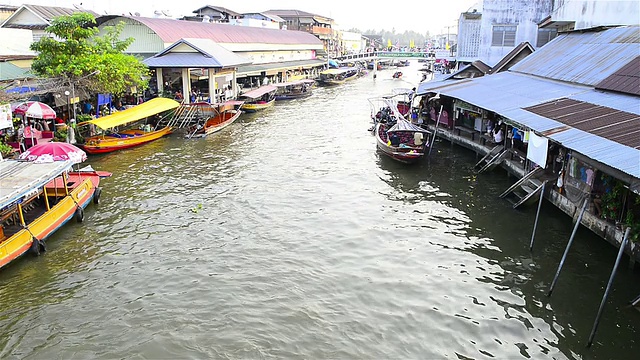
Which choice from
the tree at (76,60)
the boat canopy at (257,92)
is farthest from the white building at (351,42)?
the tree at (76,60)

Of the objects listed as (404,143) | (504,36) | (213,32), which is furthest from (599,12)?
(213,32)

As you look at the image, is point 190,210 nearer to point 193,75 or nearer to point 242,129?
point 242,129

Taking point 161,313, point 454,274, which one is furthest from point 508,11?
point 161,313

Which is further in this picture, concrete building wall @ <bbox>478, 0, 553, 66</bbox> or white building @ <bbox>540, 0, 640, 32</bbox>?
concrete building wall @ <bbox>478, 0, 553, 66</bbox>

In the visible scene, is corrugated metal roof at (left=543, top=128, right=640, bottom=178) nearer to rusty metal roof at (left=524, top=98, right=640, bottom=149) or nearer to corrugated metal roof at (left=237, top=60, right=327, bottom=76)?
rusty metal roof at (left=524, top=98, right=640, bottom=149)

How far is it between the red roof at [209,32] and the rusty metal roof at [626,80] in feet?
103

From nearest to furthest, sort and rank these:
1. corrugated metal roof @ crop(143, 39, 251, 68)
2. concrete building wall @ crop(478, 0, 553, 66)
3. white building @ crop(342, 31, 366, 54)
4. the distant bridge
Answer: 1. corrugated metal roof @ crop(143, 39, 251, 68)
2. concrete building wall @ crop(478, 0, 553, 66)
3. the distant bridge
4. white building @ crop(342, 31, 366, 54)

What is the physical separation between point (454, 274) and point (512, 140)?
10611 millimetres

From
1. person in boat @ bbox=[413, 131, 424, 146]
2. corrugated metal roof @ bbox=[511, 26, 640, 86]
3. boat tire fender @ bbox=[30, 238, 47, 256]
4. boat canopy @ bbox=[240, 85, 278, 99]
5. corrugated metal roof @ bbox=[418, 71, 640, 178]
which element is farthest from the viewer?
boat canopy @ bbox=[240, 85, 278, 99]

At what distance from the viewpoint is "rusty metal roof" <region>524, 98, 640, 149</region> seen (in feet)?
43.4

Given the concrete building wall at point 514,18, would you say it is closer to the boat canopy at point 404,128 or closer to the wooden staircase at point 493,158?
the boat canopy at point 404,128

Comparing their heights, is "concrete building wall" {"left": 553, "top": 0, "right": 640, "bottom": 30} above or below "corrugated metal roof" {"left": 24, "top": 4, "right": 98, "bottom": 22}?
below

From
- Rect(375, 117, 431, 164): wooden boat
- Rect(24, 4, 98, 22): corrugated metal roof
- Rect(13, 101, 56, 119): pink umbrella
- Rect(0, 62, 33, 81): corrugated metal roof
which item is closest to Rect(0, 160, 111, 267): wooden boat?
Rect(13, 101, 56, 119): pink umbrella

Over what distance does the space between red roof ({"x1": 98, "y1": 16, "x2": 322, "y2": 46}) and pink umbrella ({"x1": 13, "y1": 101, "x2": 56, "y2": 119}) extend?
655 inches
